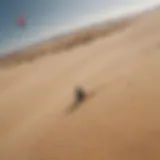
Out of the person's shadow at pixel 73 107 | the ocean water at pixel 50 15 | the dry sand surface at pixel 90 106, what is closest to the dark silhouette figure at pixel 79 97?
the person's shadow at pixel 73 107

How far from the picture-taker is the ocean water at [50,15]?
9.13 m

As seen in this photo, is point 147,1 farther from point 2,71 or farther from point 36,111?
point 36,111

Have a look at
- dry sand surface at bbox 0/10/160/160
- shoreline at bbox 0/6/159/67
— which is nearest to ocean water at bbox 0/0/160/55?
shoreline at bbox 0/6/159/67

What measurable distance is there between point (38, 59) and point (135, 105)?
174 inches

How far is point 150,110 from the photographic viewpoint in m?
3.79

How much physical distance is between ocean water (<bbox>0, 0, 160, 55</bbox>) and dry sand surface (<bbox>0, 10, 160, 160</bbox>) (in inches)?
76.9

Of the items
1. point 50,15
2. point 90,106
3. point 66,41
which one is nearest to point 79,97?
point 90,106

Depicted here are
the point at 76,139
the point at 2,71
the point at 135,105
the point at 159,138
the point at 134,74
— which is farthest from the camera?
the point at 2,71

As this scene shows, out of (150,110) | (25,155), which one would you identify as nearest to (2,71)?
(25,155)

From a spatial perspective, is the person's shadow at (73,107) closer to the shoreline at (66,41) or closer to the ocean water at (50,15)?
the shoreline at (66,41)

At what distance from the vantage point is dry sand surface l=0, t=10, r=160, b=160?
3.45 metres

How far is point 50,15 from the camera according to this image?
988 centimetres

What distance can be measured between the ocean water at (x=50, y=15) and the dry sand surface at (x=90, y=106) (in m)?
1.95

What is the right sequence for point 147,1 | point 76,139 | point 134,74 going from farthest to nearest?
point 147,1, point 134,74, point 76,139
